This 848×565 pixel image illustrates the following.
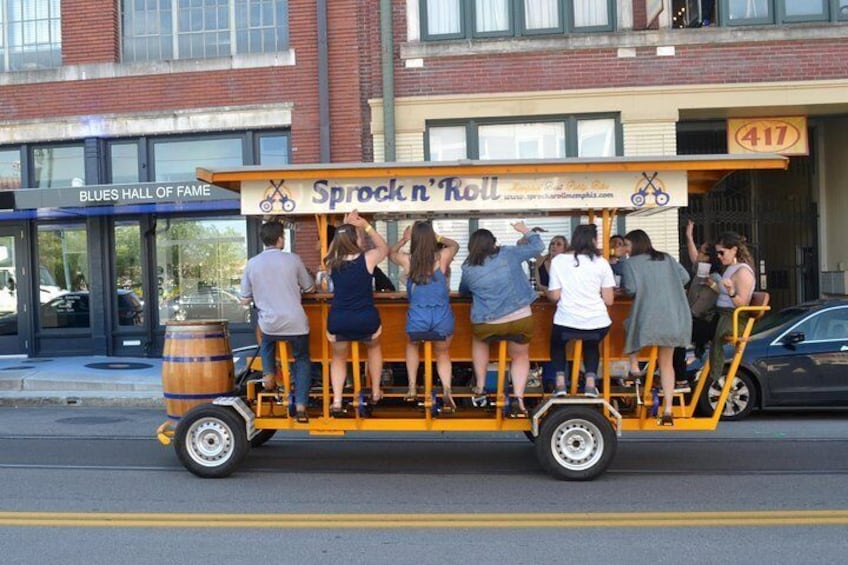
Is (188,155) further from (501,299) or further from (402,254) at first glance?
(501,299)

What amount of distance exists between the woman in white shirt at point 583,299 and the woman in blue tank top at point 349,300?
1462mm

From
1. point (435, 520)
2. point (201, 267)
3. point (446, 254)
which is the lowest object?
point (435, 520)

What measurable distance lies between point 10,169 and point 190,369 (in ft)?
33.4

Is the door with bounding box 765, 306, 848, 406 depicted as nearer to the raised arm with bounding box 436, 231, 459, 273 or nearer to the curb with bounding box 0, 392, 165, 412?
the raised arm with bounding box 436, 231, 459, 273

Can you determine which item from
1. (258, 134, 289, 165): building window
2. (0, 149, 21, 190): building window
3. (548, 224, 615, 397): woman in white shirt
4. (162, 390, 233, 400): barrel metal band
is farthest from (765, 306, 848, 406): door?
(0, 149, 21, 190): building window

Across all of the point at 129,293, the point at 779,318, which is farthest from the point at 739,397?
the point at 129,293

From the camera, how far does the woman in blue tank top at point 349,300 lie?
6566mm

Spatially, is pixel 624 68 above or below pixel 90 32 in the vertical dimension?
below

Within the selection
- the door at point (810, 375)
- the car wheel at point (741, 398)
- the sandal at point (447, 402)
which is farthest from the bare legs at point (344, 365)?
the door at point (810, 375)

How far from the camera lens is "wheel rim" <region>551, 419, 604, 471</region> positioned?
6.54 meters

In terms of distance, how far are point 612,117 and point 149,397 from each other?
27.6 feet

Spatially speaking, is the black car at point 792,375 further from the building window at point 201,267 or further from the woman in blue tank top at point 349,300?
the building window at point 201,267

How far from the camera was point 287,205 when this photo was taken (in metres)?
6.73

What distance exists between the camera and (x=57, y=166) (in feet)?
48.9
